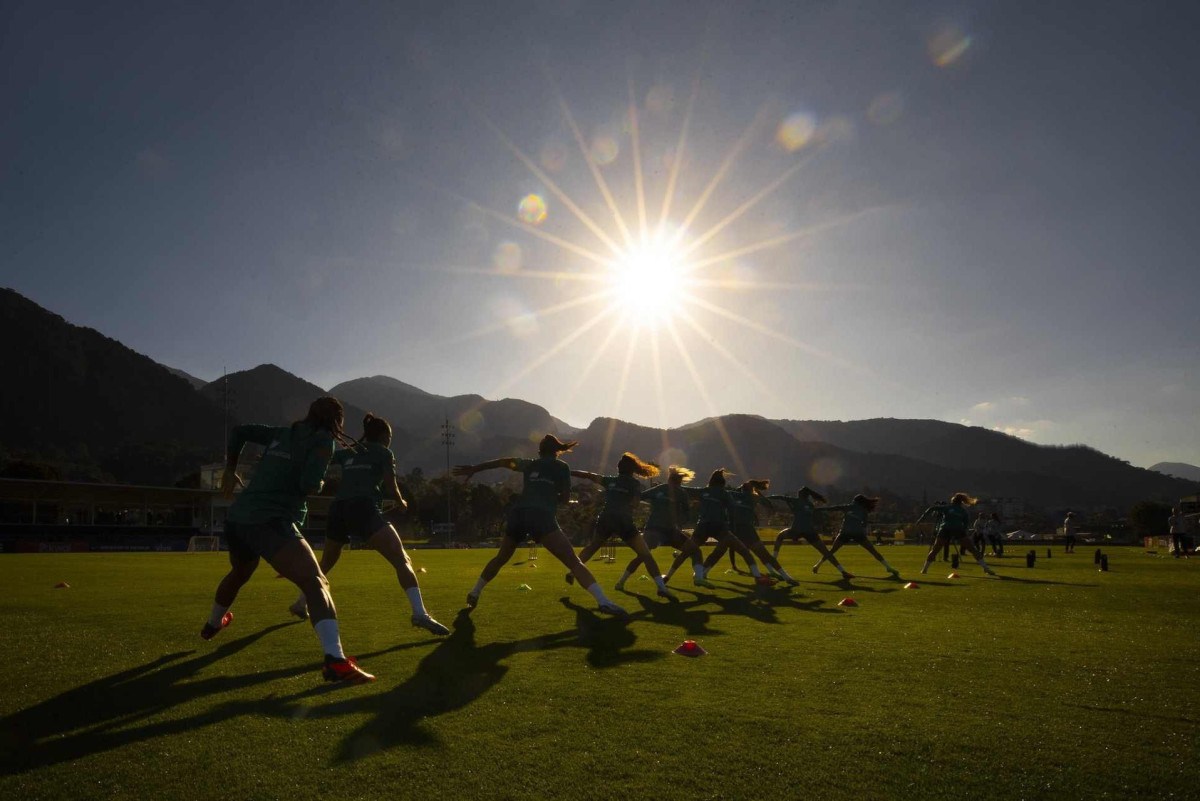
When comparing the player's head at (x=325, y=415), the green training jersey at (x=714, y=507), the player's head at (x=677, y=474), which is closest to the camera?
the player's head at (x=325, y=415)

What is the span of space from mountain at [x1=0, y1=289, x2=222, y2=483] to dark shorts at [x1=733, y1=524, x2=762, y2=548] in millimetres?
166348

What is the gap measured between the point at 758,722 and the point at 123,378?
233032 millimetres

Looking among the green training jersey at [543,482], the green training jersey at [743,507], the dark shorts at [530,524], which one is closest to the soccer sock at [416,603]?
the dark shorts at [530,524]

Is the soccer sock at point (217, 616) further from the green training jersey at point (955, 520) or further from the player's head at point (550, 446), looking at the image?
the green training jersey at point (955, 520)

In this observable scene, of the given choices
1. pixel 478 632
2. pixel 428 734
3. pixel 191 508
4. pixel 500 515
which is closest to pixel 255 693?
pixel 428 734

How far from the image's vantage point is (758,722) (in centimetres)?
454

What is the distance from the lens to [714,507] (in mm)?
14570

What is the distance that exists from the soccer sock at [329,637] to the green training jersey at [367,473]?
2.96 meters

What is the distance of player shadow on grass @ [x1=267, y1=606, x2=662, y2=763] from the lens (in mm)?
4242

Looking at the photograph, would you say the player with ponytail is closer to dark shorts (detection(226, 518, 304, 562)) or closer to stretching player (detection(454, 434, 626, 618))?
stretching player (detection(454, 434, 626, 618))

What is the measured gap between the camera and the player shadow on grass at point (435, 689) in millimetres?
4242

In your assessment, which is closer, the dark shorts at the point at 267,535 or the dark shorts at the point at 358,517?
the dark shorts at the point at 267,535

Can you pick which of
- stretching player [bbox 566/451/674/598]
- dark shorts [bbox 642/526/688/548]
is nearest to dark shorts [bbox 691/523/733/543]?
dark shorts [bbox 642/526/688/548]

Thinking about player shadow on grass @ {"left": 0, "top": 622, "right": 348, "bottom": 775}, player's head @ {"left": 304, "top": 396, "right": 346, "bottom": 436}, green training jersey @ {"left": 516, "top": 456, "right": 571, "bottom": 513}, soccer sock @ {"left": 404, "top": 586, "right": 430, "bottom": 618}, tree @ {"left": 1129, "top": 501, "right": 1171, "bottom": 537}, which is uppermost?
tree @ {"left": 1129, "top": 501, "right": 1171, "bottom": 537}
